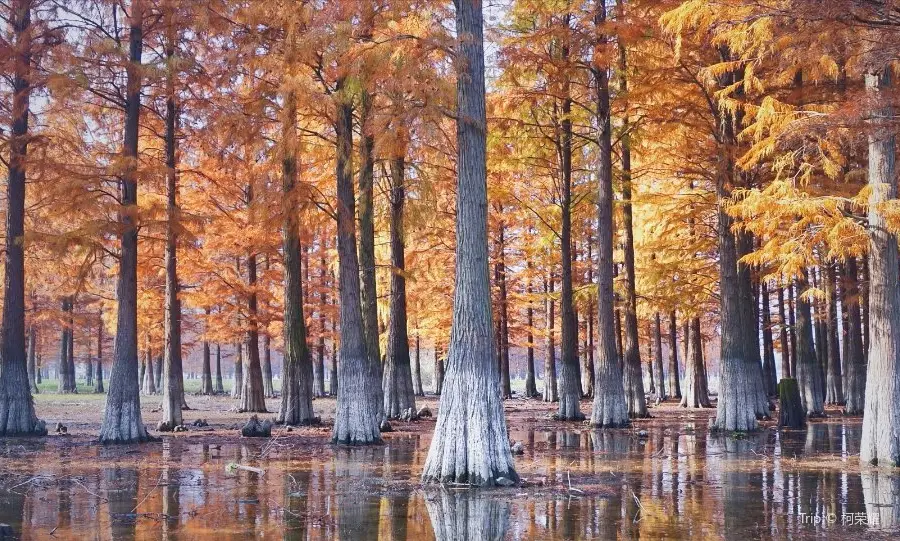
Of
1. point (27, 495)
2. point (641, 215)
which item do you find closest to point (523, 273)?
point (641, 215)

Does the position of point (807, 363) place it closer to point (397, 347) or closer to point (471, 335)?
point (397, 347)

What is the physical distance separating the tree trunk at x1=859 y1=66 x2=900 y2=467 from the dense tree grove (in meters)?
0.04

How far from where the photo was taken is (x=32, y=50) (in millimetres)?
21922

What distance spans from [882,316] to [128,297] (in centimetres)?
1620

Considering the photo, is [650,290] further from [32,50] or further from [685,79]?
[32,50]

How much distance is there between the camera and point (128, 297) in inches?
801

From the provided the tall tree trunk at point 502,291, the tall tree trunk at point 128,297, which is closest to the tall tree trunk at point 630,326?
the tall tree trunk at point 502,291

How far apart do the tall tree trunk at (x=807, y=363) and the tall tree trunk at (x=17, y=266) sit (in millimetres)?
22061

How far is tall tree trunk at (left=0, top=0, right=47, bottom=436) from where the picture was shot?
21.3 m

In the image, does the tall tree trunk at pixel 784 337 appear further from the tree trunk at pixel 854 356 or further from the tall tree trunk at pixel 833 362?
the tree trunk at pixel 854 356

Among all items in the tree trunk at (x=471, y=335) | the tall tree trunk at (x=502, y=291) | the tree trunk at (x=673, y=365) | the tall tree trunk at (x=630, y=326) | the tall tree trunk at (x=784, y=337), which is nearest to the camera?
the tree trunk at (x=471, y=335)

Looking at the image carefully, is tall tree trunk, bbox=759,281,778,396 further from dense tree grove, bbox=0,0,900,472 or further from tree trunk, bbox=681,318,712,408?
dense tree grove, bbox=0,0,900,472

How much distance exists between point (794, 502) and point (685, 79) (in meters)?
13.8

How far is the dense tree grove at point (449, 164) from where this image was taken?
44.9 feet
